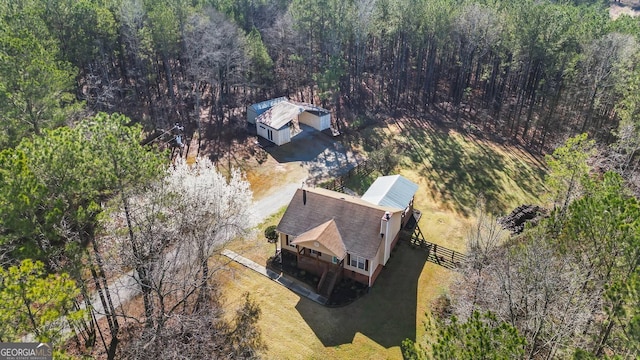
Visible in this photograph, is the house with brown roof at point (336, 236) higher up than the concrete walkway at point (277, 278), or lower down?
higher up

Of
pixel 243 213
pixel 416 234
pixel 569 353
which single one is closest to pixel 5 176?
pixel 243 213

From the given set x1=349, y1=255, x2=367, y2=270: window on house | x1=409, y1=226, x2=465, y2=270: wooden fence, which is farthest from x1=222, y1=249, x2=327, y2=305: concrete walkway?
x1=409, y1=226, x2=465, y2=270: wooden fence

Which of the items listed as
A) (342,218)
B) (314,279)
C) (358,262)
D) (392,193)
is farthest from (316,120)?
(358,262)

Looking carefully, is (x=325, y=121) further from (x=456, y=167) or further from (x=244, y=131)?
(x=456, y=167)

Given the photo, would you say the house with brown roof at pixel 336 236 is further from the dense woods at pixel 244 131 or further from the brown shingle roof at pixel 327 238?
the dense woods at pixel 244 131

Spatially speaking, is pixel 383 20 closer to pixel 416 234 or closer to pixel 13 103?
pixel 416 234

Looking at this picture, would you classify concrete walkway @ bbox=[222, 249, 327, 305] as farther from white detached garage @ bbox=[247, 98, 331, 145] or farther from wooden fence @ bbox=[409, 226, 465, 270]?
white detached garage @ bbox=[247, 98, 331, 145]

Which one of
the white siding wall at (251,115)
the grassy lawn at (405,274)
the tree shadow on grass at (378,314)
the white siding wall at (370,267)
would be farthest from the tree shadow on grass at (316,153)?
the tree shadow on grass at (378,314)
